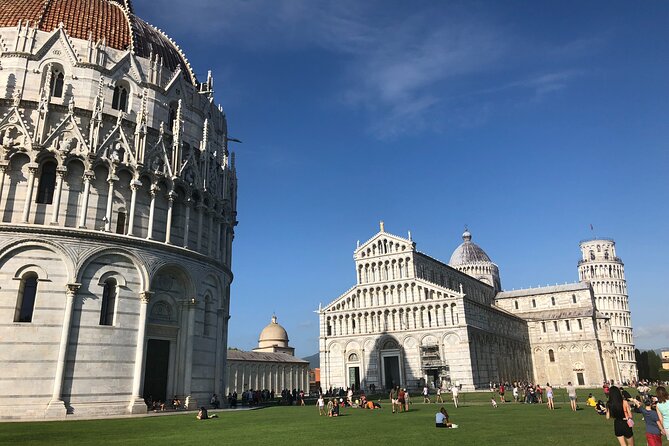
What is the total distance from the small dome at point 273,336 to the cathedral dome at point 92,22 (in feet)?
197

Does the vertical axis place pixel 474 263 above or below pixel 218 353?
above

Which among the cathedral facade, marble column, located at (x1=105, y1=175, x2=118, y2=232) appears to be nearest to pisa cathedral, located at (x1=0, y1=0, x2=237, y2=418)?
marble column, located at (x1=105, y1=175, x2=118, y2=232)

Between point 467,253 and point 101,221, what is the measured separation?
85.8 metres

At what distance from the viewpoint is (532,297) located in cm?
9044

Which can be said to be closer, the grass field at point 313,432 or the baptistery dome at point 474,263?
the grass field at point 313,432

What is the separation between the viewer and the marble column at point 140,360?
2342cm

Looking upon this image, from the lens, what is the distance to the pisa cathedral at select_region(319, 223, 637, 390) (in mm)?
61000

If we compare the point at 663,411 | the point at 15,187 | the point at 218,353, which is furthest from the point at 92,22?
the point at 663,411

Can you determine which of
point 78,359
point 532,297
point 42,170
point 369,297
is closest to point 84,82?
point 42,170

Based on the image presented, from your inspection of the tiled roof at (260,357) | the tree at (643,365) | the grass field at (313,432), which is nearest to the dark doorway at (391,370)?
the tiled roof at (260,357)

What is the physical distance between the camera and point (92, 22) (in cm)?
2939

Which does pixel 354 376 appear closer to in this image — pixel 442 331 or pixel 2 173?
pixel 442 331

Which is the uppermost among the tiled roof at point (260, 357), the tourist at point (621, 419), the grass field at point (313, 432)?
the tiled roof at point (260, 357)

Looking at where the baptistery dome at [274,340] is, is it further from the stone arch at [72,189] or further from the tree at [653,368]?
the tree at [653,368]
